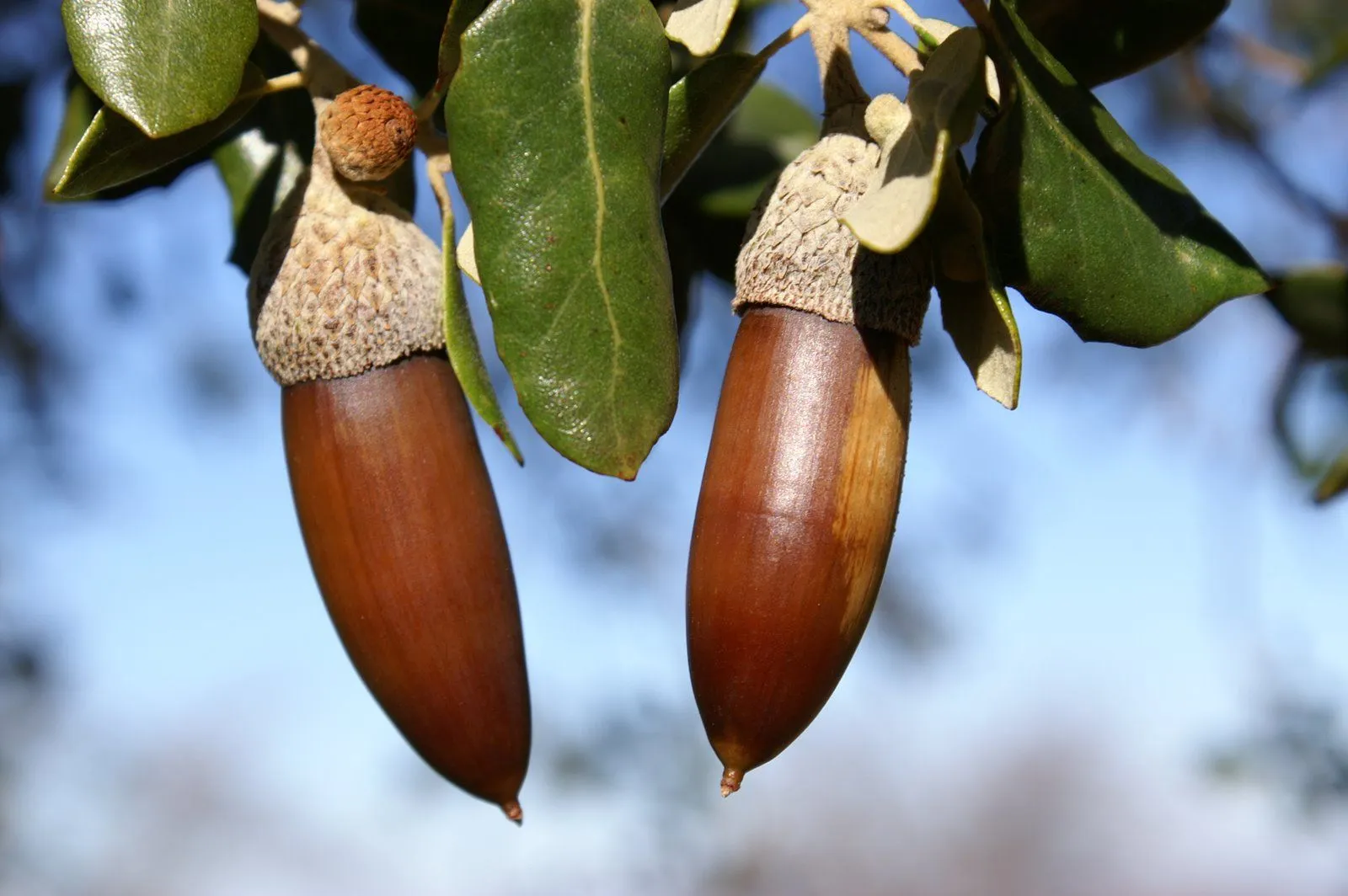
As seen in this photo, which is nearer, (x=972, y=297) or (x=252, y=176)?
(x=972, y=297)

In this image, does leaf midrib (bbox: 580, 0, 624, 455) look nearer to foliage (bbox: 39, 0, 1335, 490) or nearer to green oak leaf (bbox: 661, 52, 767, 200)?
foliage (bbox: 39, 0, 1335, 490)

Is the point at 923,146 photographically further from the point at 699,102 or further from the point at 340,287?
the point at 340,287

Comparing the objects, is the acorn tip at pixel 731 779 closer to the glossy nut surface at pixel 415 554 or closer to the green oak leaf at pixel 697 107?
the glossy nut surface at pixel 415 554

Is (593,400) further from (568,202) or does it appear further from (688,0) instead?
(688,0)

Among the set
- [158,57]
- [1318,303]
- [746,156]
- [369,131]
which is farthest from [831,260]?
[1318,303]

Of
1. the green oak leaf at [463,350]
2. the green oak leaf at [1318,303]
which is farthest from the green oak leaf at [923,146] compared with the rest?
the green oak leaf at [1318,303]

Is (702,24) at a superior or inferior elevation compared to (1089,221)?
superior

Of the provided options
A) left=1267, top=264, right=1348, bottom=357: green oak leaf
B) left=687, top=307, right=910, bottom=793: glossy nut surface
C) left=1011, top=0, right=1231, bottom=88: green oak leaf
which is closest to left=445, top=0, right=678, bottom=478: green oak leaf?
left=687, top=307, right=910, bottom=793: glossy nut surface
